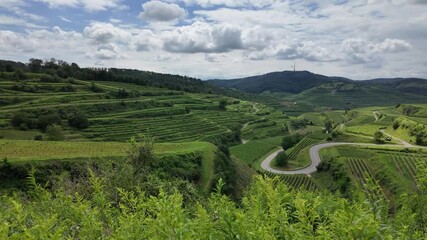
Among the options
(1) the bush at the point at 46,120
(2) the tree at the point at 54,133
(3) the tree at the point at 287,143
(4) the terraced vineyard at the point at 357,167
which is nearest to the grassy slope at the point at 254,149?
(3) the tree at the point at 287,143

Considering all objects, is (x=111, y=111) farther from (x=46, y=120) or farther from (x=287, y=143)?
(x=287, y=143)

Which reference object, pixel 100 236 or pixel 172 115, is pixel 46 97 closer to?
pixel 172 115

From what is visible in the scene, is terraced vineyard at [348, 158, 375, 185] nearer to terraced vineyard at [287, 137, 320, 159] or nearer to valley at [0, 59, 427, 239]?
valley at [0, 59, 427, 239]

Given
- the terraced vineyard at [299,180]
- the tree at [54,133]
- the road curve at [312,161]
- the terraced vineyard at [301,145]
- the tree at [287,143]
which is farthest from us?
the tree at [287,143]

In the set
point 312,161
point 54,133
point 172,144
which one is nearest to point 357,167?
point 312,161

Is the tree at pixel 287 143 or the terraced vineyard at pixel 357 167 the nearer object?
the terraced vineyard at pixel 357 167

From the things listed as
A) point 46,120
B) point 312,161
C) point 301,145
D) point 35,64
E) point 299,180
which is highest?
point 35,64

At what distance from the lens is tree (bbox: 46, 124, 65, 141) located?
9270 cm

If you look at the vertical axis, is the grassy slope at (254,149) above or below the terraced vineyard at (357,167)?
below

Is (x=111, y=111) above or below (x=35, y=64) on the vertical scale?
below

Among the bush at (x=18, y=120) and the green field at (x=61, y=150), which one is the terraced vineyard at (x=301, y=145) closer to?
the green field at (x=61, y=150)

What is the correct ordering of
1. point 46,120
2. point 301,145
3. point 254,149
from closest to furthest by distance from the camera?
point 46,120
point 254,149
point 301,145

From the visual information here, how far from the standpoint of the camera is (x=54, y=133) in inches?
3701

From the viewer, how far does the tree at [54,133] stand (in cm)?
9270
